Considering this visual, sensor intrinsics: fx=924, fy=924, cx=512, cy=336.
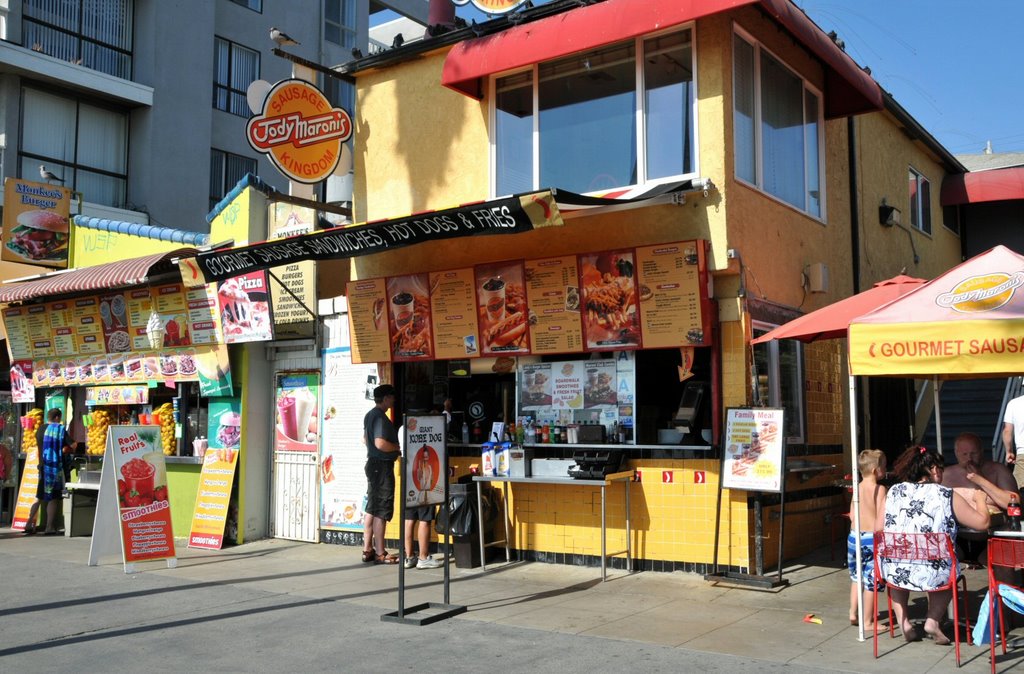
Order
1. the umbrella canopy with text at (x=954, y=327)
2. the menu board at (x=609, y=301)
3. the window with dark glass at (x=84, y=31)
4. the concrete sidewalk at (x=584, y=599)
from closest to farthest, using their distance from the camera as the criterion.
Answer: the umbrella canopy with text at (x=954, y=327) < the concrete sidewalk at (x=584, y=599) < the menu board at (x=609, y=301) < the window with dark glass at (x=84, y=31)

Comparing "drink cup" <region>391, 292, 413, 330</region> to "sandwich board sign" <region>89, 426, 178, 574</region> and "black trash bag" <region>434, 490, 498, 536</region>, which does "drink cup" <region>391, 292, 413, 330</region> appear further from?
"sandwich board sign" <region>89, 426, 178, 574</region>

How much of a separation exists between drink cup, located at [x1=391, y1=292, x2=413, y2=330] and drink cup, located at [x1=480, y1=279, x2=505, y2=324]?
1.12 m

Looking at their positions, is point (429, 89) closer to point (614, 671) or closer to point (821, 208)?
point (821, 208)

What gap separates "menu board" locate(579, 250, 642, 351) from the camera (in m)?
9.65

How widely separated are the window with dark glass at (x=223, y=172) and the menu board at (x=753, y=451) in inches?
809

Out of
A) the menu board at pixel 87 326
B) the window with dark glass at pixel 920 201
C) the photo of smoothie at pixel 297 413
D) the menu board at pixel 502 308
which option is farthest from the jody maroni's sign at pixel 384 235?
the window with dark glass at pixel 920 201

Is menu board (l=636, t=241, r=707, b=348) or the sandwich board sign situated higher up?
menu board (l=636, t=241, r=707, b=348)

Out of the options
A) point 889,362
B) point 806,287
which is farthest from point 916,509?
point 806,287

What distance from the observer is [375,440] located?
10.2 m

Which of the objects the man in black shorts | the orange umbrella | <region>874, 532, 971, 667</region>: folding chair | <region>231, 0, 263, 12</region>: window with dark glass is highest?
<region>231, 0, 263, 12</region>: window with dark glass

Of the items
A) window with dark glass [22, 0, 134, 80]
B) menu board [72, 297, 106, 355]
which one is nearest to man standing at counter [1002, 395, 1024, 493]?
menu board [72, 297, 106, 355]

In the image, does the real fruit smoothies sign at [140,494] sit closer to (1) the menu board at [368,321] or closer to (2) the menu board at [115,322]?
(1) the menu board at [368,321]

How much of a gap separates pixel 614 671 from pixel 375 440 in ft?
15.5

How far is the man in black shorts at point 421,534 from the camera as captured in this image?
33.7 feet
